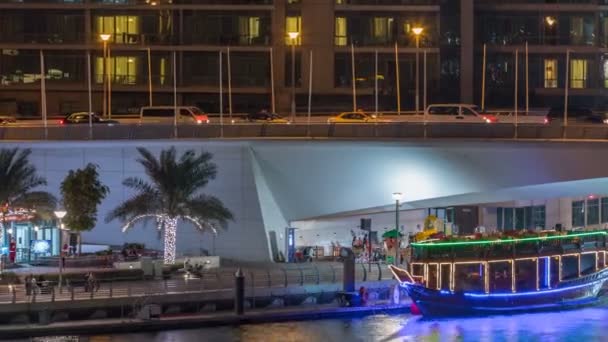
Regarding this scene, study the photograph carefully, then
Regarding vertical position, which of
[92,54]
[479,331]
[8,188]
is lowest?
[479,331]

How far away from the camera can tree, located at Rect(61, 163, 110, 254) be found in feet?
205

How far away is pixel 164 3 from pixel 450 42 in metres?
14.5

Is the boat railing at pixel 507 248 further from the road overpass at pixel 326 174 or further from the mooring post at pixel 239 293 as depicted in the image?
the mooring post at pixel 239 293

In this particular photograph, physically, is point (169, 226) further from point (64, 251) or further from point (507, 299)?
point (507, 299)

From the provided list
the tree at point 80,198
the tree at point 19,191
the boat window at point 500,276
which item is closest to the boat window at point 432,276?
the boat window at point 500,276

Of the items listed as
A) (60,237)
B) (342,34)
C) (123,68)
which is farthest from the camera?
(123,68)

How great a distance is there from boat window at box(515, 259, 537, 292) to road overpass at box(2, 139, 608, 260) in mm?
4738

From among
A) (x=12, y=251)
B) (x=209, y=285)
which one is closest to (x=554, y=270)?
(x=209, y=285)

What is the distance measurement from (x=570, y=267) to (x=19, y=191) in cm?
1939

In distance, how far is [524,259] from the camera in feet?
195

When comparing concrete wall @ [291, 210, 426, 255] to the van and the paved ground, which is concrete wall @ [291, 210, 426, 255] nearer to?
the van

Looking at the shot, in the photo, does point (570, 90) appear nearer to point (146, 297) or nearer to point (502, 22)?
point (502, 22)

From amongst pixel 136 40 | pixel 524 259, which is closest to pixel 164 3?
pixel 136 40

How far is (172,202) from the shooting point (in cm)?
6253
